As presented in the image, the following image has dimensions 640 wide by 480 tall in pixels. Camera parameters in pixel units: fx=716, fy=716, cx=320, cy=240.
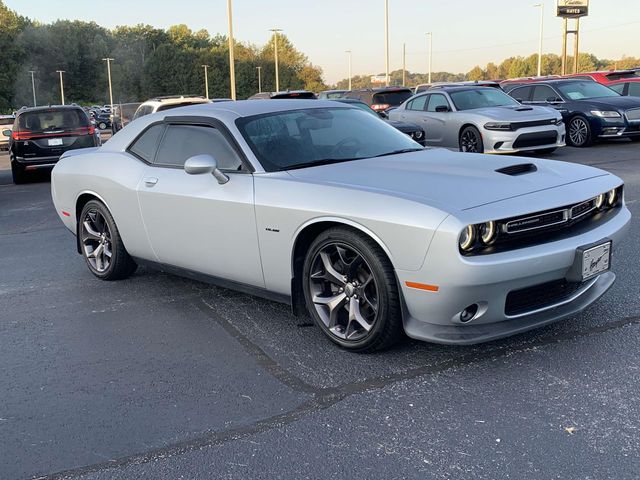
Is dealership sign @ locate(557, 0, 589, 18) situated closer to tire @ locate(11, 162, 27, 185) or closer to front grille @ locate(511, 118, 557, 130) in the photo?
front grille @ locate(511, 118, 557, 130)

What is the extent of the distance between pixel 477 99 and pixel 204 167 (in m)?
11.4

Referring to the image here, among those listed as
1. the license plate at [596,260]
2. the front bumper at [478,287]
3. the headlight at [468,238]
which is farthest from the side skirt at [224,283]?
the license plate at [596,260]

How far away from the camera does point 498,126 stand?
13.5 m

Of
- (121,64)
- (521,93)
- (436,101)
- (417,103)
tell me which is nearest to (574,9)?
(521,93)

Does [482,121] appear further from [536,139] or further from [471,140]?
[536,139]

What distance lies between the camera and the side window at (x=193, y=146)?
15.9 ft

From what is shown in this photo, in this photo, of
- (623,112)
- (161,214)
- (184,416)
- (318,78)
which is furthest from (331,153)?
(318,78)

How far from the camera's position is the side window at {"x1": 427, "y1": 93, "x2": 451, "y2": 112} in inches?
594

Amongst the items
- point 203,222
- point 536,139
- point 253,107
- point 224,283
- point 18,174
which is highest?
point 253,107

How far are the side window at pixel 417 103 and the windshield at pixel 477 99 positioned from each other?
2.67 feet

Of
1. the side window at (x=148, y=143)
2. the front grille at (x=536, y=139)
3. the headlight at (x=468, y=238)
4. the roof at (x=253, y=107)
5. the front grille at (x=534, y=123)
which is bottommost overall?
the front grille at (x=536, y=139)

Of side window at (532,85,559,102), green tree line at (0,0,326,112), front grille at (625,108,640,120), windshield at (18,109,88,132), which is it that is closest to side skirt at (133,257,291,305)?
windshield at (18,109,88,132)

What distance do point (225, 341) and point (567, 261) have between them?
2075 mm

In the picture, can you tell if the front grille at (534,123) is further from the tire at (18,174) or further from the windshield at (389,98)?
the tire at (18,174)
